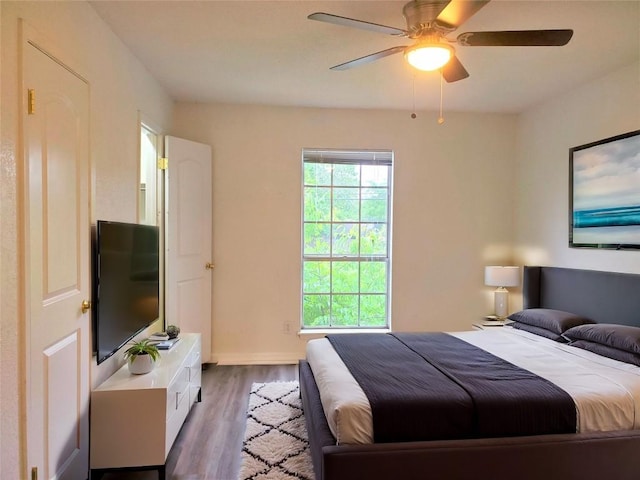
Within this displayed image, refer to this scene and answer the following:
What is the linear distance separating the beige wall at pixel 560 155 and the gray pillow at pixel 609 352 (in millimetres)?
704

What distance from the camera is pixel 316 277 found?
4273 millimetres

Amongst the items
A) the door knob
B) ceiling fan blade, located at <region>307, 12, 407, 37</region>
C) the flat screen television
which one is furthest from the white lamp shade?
the door knob

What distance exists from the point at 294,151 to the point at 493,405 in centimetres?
306

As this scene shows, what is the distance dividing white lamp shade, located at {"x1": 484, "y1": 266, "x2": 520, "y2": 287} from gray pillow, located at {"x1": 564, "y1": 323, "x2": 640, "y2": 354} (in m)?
1.04

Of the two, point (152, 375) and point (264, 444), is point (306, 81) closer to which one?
point (152, 375)

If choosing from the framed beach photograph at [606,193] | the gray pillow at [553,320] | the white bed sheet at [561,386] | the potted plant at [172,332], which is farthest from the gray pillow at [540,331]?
the potted plant at [172,332]

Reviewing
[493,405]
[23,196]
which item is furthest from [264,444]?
[23,196]

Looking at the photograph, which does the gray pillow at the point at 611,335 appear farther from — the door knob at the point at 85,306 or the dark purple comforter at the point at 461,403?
the door knob at the point at 85,306

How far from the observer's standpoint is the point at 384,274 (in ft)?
14.3

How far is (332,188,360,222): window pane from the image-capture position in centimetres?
427

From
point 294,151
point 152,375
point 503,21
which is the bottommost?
point 152,375

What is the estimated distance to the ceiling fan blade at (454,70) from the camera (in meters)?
2.27

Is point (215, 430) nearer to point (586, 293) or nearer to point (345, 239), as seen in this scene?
point (345, 239)

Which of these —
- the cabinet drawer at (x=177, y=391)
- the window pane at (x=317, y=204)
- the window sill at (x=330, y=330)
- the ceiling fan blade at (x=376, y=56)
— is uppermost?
the ceiling fan blade at (x=376, y=56)
